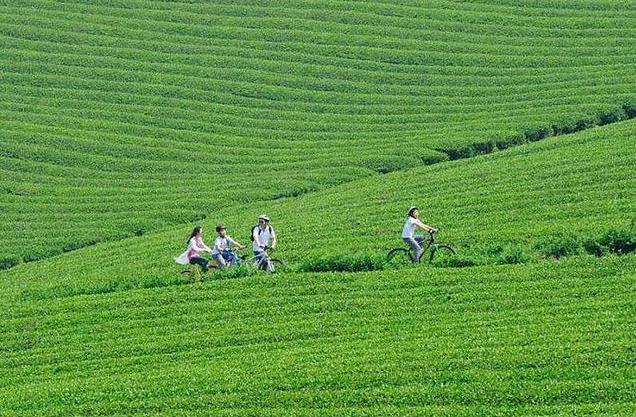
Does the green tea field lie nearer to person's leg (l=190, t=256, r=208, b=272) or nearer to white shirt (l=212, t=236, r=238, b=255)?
person's leg (l=190, t=256, r=208, b=272)

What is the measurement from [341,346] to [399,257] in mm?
6666

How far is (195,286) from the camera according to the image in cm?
3378

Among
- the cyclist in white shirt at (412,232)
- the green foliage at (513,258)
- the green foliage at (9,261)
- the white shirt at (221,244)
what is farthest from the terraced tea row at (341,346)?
the green foliage at (9,261)

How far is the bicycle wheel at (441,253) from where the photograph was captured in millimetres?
34000

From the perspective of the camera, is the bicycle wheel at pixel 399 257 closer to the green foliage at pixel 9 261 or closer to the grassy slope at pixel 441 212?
the grassy slope at pixel 441 212

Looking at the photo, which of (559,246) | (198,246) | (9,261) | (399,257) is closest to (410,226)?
(399,257)

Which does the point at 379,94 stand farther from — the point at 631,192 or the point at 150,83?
the point at 631,192

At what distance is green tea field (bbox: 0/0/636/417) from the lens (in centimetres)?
2702

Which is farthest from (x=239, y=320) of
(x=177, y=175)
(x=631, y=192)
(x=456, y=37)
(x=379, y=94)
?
(x=456, y=37)

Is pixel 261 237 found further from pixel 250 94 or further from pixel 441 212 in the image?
pixel 250 94

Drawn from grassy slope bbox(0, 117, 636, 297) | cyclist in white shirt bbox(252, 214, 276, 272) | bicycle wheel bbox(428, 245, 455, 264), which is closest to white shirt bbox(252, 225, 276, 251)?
cyclist in white shirt bbox(252, 214, 276, 272)

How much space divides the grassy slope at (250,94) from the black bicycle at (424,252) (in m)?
11.8

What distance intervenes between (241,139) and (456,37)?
12.4 meters

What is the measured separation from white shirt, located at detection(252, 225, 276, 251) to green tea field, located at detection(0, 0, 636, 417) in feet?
1.88
